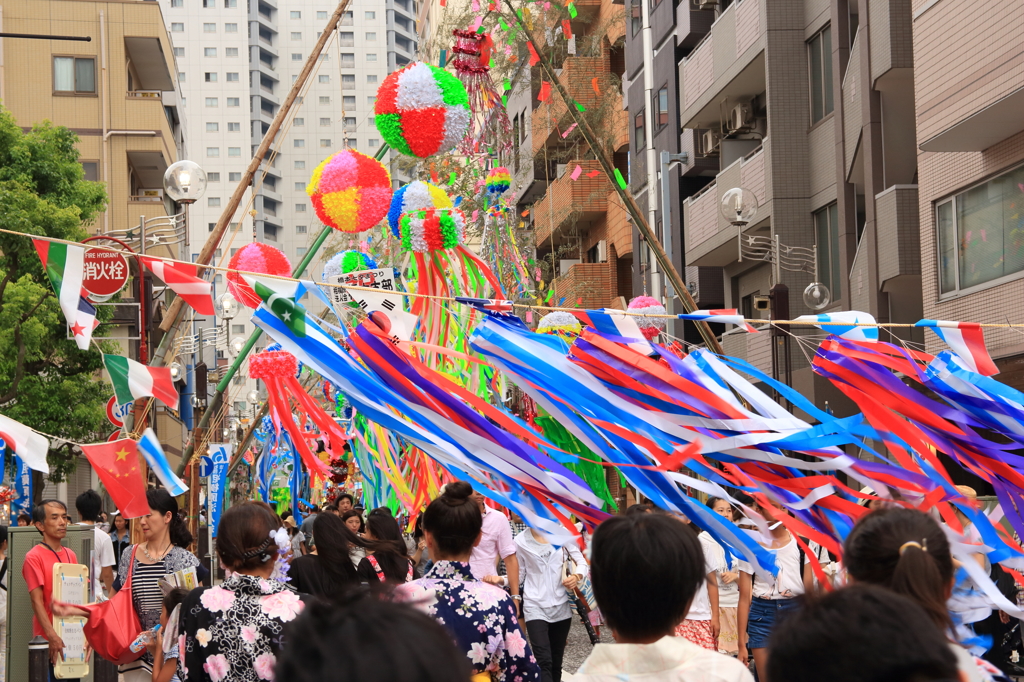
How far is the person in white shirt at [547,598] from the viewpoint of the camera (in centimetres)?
806

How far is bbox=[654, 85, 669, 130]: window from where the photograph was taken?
27.5m

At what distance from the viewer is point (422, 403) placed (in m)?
5.22

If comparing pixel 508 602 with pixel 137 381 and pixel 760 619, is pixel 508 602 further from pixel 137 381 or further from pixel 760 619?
pixel 760 619

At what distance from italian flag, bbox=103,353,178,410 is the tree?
52.8 ft

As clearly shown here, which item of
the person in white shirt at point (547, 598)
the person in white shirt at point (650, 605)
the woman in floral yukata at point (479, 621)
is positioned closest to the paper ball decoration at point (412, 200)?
the person in white shirt at point (547, 598)

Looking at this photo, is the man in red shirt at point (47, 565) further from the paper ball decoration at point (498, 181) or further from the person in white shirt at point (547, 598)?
the paper ball decoration at point (498, 181)

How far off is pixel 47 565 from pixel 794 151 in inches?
635

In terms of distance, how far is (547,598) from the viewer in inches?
317

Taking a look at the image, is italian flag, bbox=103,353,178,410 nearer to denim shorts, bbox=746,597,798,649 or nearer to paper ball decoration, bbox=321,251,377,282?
denim shorts, bbox=746,597,798,649

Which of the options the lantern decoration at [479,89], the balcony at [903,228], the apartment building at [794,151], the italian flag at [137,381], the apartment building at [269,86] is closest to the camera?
the italian flag at [137,381]

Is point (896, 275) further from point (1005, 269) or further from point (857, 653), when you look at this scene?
point (857, 653)

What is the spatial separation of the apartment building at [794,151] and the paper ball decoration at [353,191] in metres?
4.70

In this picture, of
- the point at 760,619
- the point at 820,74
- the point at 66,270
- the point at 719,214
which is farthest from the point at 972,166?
the point at 66,270

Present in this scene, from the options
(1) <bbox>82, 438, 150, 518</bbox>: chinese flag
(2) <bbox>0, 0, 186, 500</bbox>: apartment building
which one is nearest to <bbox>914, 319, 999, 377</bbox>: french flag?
(1) <bbox>82, 438, 150, 518</bbox>: chinese flag
